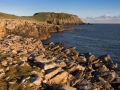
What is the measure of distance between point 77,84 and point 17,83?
5817 millimetres

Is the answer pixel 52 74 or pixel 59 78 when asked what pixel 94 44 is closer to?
pixel 52 74

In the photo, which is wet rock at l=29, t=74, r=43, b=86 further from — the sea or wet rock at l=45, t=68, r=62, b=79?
the sea

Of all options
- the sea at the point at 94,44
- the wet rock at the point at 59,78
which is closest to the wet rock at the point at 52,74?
the wet rock at the point at 59,78

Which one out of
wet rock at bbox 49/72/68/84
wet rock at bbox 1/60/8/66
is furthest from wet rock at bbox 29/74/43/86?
wet rock at bbox 1/60/8/66

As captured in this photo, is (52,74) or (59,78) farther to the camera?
(52,74)

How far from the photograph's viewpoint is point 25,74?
58.4 ft

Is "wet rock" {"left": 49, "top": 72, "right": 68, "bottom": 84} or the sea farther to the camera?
the sea

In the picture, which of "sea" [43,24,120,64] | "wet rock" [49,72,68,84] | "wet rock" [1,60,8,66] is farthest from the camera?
"sea" [43,24,120,64]

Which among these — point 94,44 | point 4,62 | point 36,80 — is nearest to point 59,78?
point 36,80

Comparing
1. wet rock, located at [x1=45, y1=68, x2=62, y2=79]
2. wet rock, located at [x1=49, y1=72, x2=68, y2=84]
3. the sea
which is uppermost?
wet rock, located at [x1=45, y1=68, x2=62, y2=79]

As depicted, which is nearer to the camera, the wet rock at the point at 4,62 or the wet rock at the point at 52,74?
the wet rock at the point at 52,74

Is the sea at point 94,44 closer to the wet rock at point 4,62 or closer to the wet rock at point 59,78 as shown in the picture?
the wet rock at point 59,78

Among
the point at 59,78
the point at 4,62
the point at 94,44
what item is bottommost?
the point at 94,44

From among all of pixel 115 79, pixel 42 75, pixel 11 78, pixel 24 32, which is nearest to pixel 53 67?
pixel 42 75
